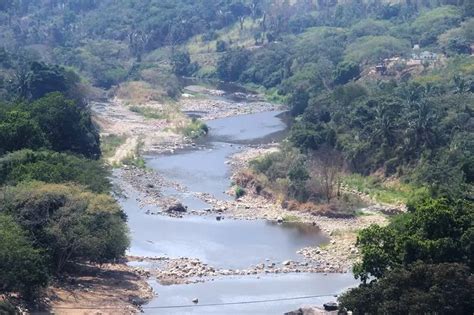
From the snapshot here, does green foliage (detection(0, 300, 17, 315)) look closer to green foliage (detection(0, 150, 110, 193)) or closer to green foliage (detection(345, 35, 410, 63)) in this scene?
green foliage (detection(0, 150, 110, 193))

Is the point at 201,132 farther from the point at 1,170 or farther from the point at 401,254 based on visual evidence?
the point at 401,254

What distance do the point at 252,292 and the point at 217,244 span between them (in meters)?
9.32

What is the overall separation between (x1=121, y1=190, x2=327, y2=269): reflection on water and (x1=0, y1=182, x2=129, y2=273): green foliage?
7021 millimetres

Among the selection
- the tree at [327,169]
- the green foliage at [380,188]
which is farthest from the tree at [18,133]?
the green foliage at [380,188]

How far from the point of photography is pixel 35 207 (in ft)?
161

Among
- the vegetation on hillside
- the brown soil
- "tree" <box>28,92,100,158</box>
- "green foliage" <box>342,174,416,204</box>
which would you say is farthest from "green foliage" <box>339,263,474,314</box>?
"tree" <box>28,92,100,158</box>

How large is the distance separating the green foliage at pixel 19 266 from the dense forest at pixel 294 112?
0.24 feet

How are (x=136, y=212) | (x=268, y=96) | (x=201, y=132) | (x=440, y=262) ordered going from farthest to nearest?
(x=268, y=96) < (x=201, y=132) < (x=136, y=212) < (x=440, y=262)

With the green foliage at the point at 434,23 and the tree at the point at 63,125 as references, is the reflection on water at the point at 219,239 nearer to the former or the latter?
the tree at the point at 63,125

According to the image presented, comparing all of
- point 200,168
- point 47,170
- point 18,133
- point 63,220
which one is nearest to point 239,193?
point 200,168

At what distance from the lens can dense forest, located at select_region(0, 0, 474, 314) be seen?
4378 cm

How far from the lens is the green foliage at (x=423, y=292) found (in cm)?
A: 3909

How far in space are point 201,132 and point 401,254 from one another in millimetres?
55897

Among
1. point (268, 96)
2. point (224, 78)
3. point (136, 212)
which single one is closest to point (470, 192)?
point (136, 212)
